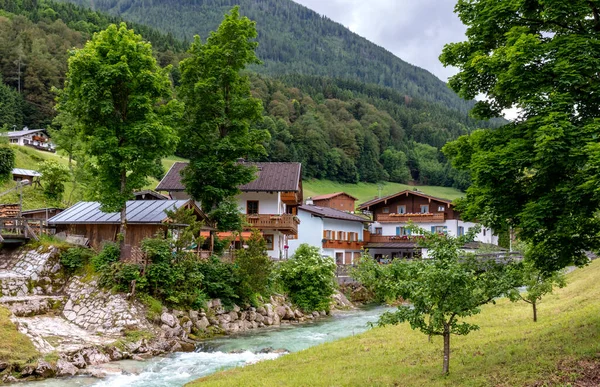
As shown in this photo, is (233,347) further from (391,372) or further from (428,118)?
(428,118)

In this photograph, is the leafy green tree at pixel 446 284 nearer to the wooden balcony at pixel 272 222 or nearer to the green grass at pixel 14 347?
the green grass at pixel 14 347

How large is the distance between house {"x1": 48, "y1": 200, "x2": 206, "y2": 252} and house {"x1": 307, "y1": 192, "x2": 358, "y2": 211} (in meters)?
46.0

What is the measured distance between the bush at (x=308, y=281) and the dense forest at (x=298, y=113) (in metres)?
77.2

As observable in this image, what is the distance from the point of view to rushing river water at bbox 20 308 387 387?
61.9ft

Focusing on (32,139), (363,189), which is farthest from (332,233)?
(363,189)

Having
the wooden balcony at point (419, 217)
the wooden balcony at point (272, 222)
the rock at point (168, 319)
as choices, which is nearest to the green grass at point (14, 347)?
the rock at point (168, 319)

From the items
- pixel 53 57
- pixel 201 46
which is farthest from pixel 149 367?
pixel 53 57

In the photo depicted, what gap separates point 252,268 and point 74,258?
10514 millimetres

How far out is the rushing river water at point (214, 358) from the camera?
18.9 metres

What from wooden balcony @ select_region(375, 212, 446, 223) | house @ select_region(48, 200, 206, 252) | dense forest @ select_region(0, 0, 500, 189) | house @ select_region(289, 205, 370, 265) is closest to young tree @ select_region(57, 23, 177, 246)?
house @ select_region(48, 200, 206, 252)

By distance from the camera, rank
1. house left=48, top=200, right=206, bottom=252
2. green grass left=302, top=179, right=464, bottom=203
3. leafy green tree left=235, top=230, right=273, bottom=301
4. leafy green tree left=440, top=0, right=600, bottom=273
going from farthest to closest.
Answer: green grass left=302, top=179, right=464, bottom=203
leafy green tree left=235, top=230, right=273, bottom=301
house left=48, top=200, right=206, bottom=252
leafy green tree left=440, top=0, right=600, bottom=273

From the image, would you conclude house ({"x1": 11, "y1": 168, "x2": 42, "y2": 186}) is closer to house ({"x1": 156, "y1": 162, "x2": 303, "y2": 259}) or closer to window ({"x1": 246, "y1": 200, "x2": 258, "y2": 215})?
house ({"x1": 156, "y1": 162, "x2": 303, "y2": 259})

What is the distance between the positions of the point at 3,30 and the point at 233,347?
11845cm

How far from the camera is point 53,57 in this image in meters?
113
